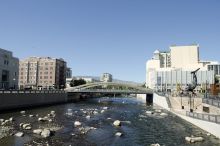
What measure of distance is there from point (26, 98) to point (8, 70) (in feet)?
129

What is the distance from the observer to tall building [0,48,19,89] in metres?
114

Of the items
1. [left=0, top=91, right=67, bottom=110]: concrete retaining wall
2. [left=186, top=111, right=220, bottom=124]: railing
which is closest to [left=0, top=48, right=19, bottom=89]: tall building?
[left=0, top=91, right=67, bottom=110]: concrete retaining wall

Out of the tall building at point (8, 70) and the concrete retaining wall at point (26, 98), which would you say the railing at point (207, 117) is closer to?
the concrete retaining wall at point (26, 98)

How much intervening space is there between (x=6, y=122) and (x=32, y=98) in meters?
37.9

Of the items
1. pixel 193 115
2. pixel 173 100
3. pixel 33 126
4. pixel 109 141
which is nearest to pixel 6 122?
pixel 33 126

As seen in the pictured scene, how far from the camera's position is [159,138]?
4131cm

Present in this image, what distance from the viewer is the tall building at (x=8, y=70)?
11388 cm

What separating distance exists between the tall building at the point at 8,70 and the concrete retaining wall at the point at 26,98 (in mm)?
20373

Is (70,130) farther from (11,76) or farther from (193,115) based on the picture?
(11,76)

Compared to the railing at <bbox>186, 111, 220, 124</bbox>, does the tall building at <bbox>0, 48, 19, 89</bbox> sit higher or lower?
higher

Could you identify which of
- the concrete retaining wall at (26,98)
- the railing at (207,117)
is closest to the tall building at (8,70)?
the concrete retaining wall at (26,98)

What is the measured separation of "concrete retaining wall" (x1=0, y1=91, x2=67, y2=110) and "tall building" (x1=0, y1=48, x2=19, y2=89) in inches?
802

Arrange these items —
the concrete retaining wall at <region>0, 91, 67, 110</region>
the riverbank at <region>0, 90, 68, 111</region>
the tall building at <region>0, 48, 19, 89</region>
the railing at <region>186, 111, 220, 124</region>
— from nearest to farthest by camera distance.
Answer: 1. the railing at <region>186, 111, 220, 124</region>
2. the riverbank at <region>0, 90, 68, 111</region>
3. the concrete retaining wall at <region>0, 91, 67, 110</region>
4. the tall building at <region>0, 48, 19, 89</region>

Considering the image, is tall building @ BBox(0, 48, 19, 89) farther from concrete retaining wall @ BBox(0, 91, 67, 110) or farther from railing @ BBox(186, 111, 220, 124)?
railing @ BBox(186, 111, 220, 124)
